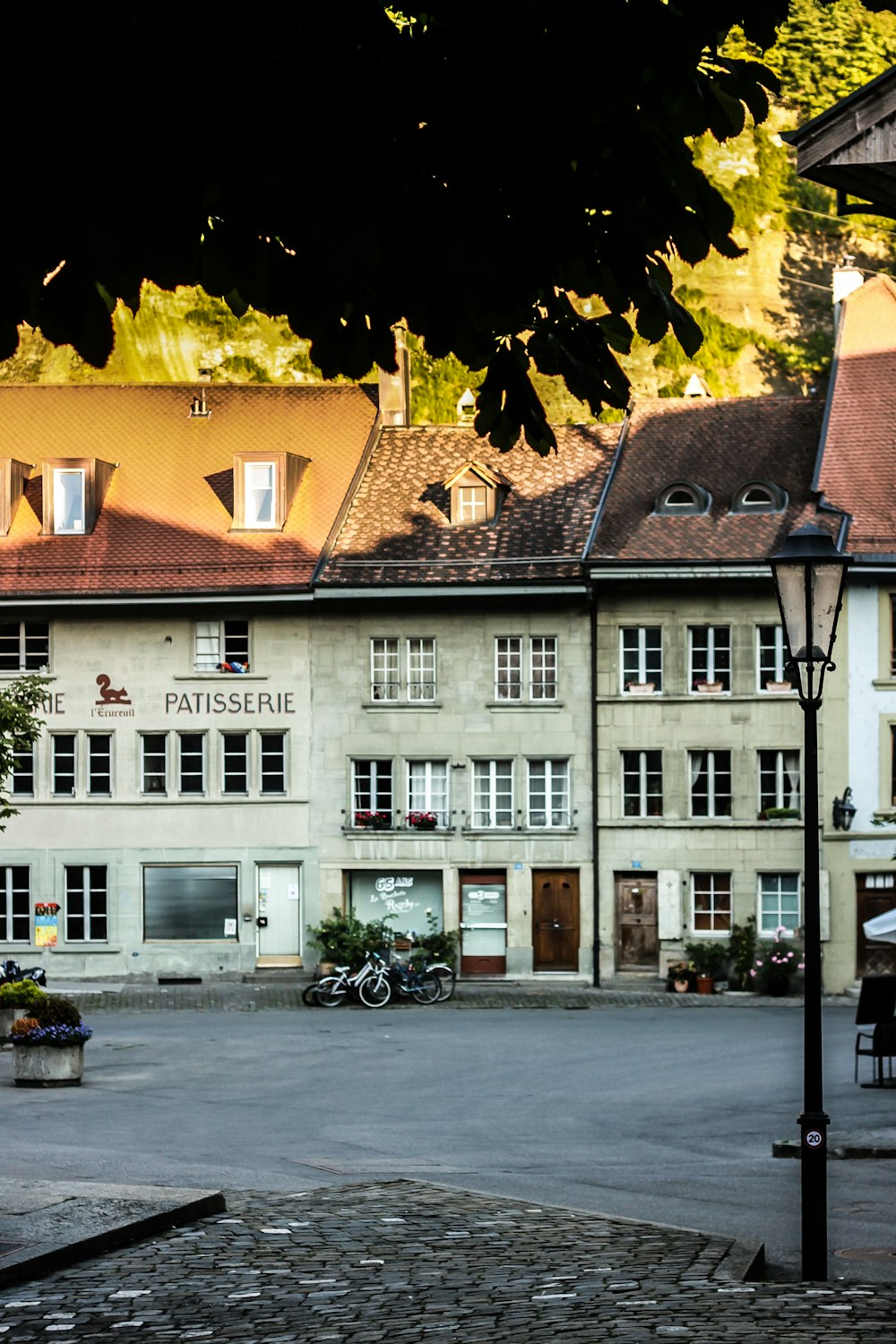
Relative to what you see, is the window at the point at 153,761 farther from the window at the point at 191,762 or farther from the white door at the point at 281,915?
the white door at the point at 281,915

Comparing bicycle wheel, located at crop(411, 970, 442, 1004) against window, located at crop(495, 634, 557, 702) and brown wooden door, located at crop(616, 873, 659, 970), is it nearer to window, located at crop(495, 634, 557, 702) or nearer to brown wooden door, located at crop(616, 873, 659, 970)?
brown wooden door, located at crop(616, 873, 659, 970)

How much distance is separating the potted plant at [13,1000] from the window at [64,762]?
1360 centimetres

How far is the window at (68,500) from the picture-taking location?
138 feet

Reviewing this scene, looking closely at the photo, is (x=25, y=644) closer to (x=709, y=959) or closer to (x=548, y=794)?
(x=548, y=794)

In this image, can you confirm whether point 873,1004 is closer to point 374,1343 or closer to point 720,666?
point 374,1343

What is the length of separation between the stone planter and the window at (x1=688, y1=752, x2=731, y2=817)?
66.4 feet

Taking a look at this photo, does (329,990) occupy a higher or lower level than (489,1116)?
lower

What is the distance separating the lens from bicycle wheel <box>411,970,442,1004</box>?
36156 millimetres

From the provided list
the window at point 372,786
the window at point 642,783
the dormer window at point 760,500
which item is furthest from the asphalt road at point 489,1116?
the dormer window at point 760,500

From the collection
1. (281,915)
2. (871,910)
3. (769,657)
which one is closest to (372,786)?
(281,915)

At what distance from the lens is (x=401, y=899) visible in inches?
1587

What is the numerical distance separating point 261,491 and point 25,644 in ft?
20.1

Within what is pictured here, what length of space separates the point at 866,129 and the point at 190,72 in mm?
4475

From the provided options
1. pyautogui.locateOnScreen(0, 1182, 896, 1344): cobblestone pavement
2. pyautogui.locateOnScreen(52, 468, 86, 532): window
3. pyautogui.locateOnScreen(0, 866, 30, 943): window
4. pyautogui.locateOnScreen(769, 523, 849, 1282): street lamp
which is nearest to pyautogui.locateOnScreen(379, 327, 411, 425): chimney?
pyautogui.locateOnScreen(52, 468, 86, 532): window
